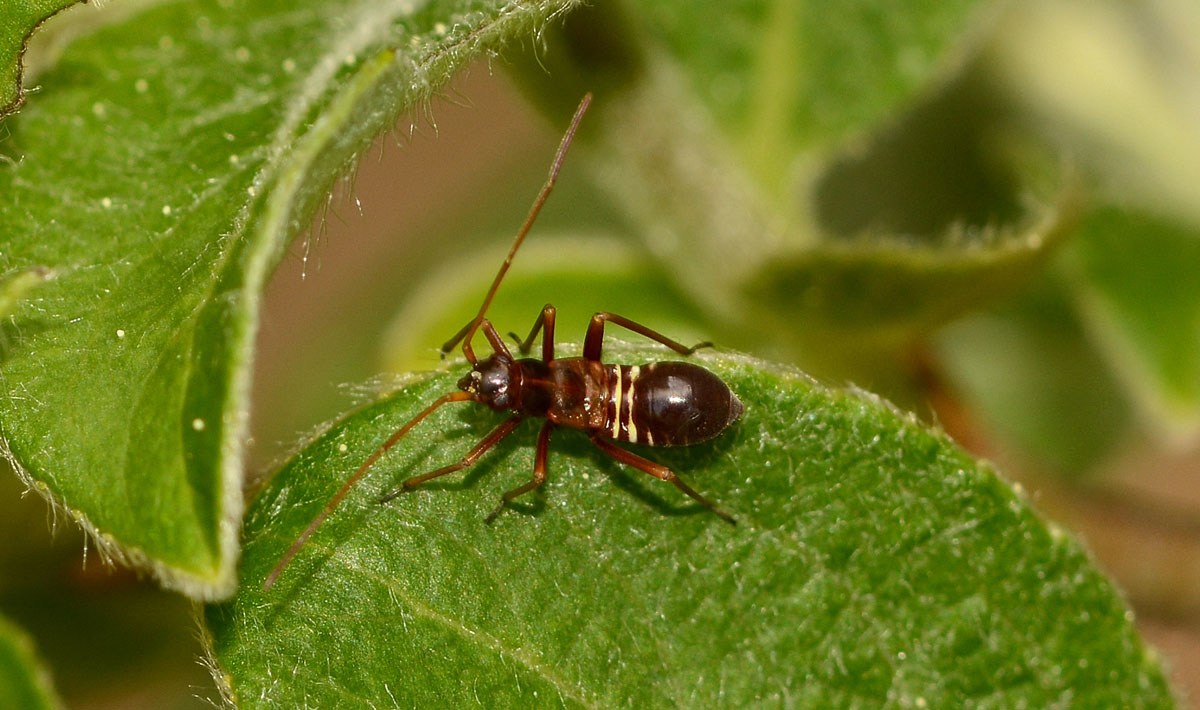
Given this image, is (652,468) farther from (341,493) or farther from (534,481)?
(341,493)

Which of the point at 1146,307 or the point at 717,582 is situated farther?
the point at 1146,307

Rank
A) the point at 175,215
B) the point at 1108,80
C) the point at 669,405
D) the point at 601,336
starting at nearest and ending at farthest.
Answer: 1. the point at 175,215
2. the point at 669,405
3. the point at 601,336
4. the point at 1108,80

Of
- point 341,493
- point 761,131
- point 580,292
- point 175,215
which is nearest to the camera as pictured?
point 341,493

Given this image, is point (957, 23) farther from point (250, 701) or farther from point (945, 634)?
point (250, 701)

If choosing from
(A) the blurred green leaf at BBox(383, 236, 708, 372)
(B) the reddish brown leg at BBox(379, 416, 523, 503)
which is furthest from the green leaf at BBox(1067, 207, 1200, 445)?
(B) the reddish brown leg at BBox(379, 416, 523, 503)

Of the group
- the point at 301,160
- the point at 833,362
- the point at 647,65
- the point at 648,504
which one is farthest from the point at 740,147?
the point at 301,160

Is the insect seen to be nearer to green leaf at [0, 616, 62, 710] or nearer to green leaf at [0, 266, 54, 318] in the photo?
green leaf at [0, 616, 62, 710]

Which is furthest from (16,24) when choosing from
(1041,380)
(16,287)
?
(1041,380)
